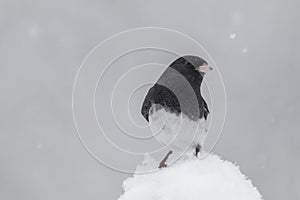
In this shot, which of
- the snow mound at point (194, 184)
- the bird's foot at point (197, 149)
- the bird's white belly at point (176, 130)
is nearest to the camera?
the snow mound at point (194, 184)

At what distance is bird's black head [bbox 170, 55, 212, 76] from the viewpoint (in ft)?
9.78

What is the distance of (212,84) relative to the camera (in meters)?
2.96

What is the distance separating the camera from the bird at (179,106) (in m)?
2.90

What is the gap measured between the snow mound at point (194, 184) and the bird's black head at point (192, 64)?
32.3 inches

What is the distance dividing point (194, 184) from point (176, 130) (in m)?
0.87

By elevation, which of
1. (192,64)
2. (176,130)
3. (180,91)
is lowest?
(176,130)

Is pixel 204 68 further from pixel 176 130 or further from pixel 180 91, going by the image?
pixel 176 130

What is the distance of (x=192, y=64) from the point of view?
9.92ft

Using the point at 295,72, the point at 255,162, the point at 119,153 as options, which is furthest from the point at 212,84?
the point at 295,72

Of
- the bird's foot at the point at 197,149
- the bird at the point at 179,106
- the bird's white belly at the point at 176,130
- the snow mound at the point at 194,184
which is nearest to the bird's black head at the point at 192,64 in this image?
the bird at the point at 179,106

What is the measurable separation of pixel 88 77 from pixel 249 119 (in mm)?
4489

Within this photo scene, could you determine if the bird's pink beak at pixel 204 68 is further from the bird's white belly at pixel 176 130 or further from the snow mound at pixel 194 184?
the snow mound at pixel 194 184

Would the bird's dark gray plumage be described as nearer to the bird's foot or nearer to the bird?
the bird

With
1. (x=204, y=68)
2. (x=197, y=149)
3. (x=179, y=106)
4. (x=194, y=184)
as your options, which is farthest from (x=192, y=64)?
(x=194, y=184)
